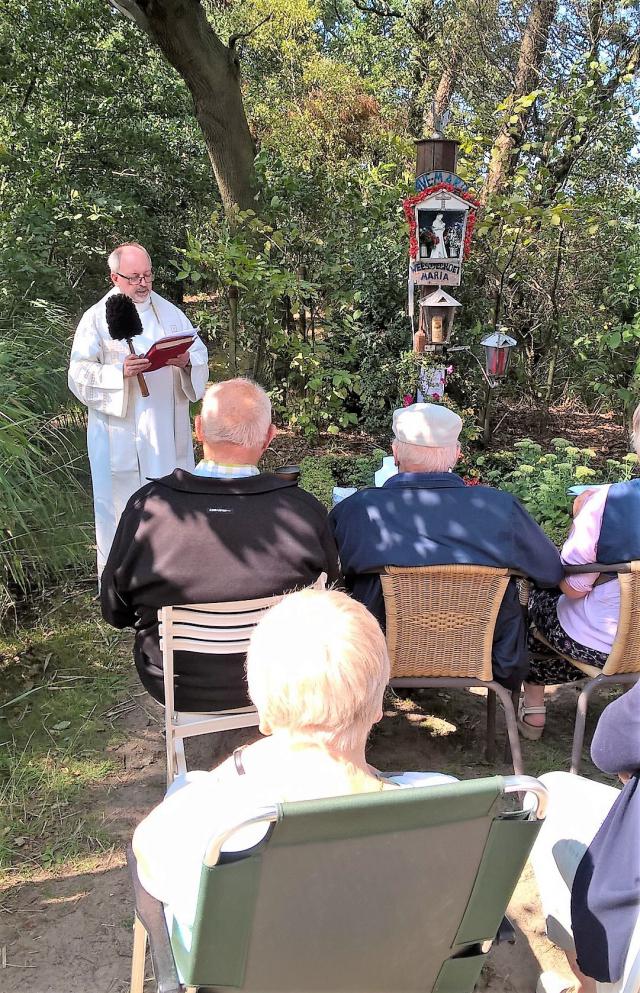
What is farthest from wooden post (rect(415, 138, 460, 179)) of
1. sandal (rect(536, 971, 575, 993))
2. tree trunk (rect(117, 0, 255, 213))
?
sandal (rect(536, 971, 575, 993))

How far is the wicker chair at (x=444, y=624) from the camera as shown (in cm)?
250

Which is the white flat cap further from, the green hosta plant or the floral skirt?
the green hosta plant

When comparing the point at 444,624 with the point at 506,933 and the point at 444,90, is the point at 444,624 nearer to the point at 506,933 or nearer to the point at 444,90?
the point at 506,933

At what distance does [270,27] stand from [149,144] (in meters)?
7.64

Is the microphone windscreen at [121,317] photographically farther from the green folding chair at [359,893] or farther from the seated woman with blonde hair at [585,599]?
the green folding chair at [359,893]

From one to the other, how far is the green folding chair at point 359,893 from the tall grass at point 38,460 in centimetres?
264

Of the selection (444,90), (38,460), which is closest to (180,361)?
(38,460)

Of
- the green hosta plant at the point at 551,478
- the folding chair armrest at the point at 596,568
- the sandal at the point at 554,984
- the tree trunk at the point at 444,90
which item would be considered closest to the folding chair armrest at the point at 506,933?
the sandal at the point at 554,984

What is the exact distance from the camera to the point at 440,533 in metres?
2.49

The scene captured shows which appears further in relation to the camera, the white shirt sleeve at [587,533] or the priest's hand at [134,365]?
the priest's hand at [134,365]

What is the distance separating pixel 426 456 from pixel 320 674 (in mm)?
1514

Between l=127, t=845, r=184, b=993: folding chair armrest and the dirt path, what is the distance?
827mm

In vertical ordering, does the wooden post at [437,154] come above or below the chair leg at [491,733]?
above

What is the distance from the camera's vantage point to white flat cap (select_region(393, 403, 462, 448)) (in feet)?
8.96
